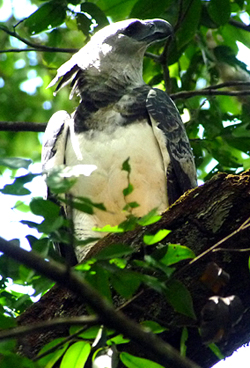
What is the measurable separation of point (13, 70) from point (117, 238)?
5.18m

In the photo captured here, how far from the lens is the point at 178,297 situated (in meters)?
2.33

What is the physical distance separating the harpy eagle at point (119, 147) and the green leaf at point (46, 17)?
1.85 feet

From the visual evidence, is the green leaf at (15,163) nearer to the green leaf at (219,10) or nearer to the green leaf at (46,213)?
the green leaf at (46,213)

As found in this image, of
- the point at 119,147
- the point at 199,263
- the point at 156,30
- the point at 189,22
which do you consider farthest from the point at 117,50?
the point at 199,263

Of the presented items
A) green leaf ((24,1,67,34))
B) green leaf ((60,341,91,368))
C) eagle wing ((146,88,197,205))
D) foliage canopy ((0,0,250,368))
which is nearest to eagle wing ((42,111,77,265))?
foliage canopy ((0,0,250,368))

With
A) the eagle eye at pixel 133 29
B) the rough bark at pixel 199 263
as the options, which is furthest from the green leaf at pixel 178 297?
the eagle eye at pixel 133 29

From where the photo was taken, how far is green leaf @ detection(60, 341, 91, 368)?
2398 millimetres

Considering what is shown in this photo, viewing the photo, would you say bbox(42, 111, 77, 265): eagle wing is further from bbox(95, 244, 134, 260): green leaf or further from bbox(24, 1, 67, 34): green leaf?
bbox(95, 244, 134, 260): green leaf

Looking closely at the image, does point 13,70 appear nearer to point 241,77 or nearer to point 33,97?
point 33,97

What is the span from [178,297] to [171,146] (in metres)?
2.38

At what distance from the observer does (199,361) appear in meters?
3.03

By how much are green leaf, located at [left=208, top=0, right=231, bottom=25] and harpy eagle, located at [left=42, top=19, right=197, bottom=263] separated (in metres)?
0.81

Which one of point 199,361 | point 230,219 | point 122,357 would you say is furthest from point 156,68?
point 122,357

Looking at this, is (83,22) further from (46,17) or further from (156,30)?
(156,30)
